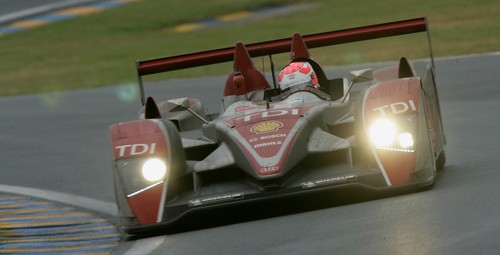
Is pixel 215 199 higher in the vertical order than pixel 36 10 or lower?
lower

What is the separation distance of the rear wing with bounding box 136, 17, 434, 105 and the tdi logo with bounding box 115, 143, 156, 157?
79.2 inches

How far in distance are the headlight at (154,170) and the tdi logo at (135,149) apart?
103mm

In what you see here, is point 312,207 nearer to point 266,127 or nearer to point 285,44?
point 266,127

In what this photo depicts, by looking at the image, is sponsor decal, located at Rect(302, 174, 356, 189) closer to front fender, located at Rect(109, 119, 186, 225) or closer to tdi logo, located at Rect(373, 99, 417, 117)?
tdi logo, located at Rect(373, 99, 417, 117)

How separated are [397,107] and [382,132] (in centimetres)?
24

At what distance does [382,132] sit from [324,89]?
2.27m

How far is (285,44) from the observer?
11.7 metres

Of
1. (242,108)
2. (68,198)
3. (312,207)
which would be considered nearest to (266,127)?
(312,207)

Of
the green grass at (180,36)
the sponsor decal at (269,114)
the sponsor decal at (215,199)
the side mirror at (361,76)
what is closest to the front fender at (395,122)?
the sponsor decal at (269,114)

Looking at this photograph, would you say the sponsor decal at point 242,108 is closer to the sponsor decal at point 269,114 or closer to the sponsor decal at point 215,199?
the sponsor decal at point 269,114

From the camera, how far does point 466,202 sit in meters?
7.99

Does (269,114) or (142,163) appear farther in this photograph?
(269,114)

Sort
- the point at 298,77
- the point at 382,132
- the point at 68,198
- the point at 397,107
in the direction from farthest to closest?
1. the point at 68,198
2. the point at 298,77
3. the point at 397,107
4. the point at 382,132

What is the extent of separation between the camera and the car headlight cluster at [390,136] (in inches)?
343
